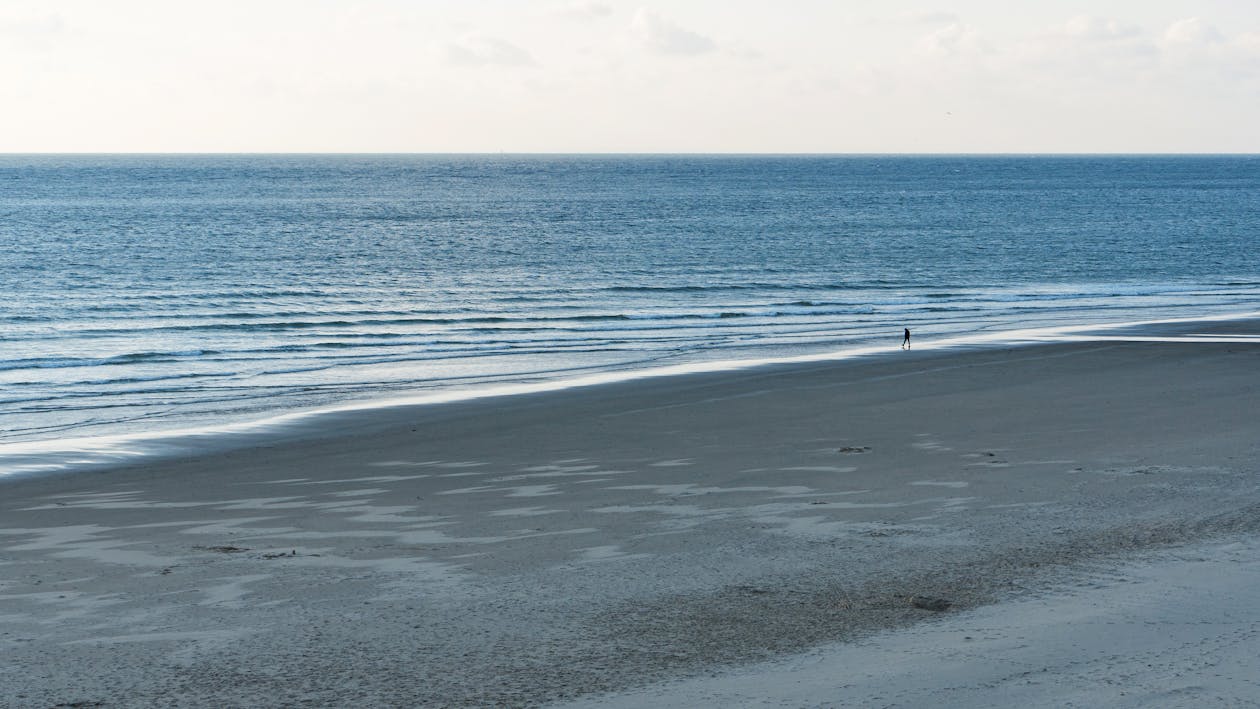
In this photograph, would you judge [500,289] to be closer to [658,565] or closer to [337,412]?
[337,412]

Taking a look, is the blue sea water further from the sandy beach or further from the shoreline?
the sandy beach

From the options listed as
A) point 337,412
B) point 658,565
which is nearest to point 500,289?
point 337,412

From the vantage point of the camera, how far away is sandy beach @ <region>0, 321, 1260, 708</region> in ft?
27.8

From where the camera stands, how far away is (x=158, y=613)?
9.98 metres

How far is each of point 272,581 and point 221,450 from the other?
27.2ft

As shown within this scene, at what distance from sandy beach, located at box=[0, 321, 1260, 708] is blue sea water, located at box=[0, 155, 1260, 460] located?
774 centimetres

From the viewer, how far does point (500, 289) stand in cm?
4972

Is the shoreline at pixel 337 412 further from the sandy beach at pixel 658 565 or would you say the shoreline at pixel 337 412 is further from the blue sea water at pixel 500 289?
the blue sea water at pixel 500 289

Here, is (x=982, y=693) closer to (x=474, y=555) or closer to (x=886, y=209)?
(x=474, y=555)

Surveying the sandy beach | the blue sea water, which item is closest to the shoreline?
the sandy beach

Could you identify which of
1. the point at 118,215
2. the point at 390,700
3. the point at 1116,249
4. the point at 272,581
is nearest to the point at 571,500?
the point at 272,581

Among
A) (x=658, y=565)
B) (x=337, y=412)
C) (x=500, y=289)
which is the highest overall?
(x=658, y=565)

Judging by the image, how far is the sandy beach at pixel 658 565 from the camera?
27.8 ft

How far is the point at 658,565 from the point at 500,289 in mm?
38933
